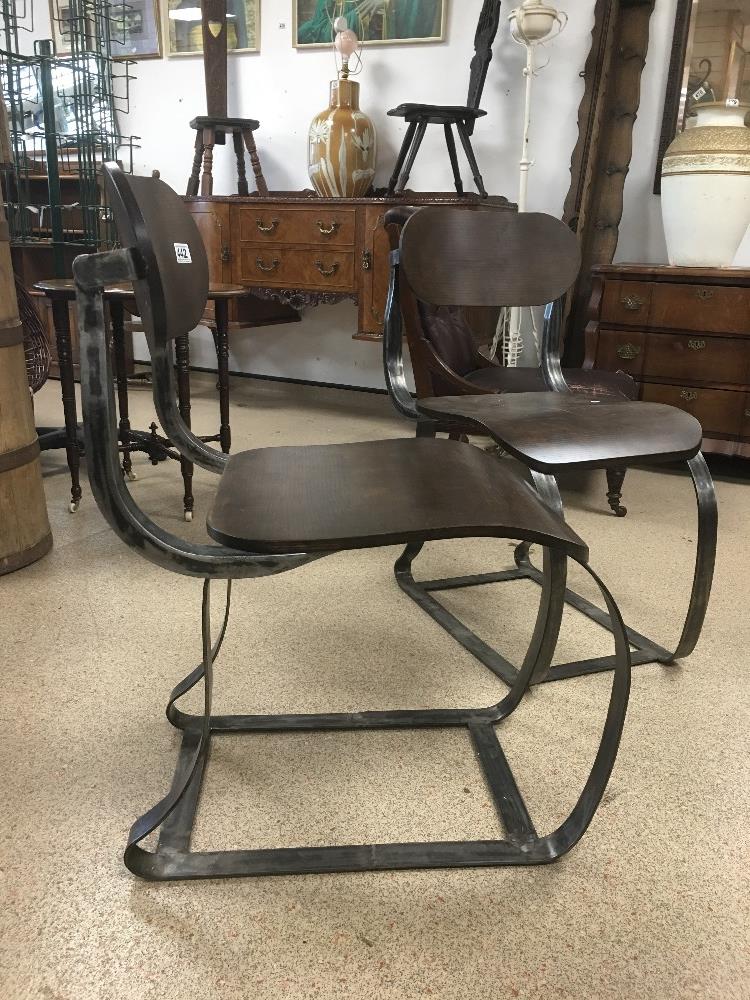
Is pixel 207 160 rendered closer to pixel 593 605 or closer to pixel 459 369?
pixel 459 369

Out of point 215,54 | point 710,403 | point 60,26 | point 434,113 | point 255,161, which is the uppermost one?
point 60,26

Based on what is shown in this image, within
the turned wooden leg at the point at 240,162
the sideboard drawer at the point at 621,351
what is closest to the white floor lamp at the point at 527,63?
the sideboard drawer at the point at 621,351

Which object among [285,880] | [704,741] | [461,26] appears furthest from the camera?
[461,26]

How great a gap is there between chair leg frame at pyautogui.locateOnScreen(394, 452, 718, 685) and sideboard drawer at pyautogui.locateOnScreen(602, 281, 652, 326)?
126 cm

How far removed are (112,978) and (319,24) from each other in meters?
3.79

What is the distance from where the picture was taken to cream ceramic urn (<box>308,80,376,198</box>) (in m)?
3.10

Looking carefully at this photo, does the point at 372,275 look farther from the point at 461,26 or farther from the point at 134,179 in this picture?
the point at 134,179

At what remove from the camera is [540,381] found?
6.95 feet

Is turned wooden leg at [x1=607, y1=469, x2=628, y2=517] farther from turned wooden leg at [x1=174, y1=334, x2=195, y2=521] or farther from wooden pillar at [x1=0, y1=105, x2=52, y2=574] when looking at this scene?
wooden pillar at [x1=0, y1=105, x2=52, y2=574]

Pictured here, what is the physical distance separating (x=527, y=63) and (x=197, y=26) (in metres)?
1.85

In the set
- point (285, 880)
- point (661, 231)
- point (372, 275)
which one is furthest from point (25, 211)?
point (285, 880)

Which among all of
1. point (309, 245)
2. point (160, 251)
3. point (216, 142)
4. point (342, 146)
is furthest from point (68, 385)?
point (216, 142)

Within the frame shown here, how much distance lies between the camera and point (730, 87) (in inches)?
109

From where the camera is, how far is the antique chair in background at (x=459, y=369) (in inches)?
79.3
